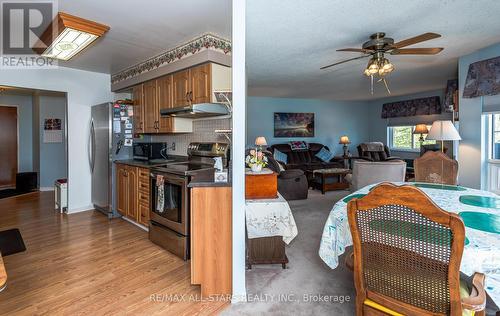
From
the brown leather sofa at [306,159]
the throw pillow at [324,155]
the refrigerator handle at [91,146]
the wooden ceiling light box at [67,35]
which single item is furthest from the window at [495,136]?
the refrigerator handle at [91,146]

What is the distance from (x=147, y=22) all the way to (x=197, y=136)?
1.48m

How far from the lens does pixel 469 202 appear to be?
1.80m

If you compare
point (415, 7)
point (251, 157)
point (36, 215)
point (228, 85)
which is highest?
point (415, 7)

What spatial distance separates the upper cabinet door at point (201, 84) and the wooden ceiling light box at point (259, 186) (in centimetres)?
117

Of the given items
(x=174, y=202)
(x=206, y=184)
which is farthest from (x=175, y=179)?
(x=206, y=184)

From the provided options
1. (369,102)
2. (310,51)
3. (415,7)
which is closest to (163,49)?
(310,51)

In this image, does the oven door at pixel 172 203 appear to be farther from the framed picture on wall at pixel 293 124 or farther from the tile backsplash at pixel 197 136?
the framed picture on wall at pixel 293 124

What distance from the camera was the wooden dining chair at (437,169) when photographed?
8.67 feet

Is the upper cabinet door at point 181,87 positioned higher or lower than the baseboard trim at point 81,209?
higher

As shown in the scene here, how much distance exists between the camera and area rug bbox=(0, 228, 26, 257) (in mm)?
2115

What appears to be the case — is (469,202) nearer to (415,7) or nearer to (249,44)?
(415,7)

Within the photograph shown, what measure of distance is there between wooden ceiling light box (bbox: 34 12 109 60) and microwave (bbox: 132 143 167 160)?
1489 millimetres

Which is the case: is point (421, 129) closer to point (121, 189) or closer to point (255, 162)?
point (255, 162)

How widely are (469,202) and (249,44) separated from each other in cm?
268
